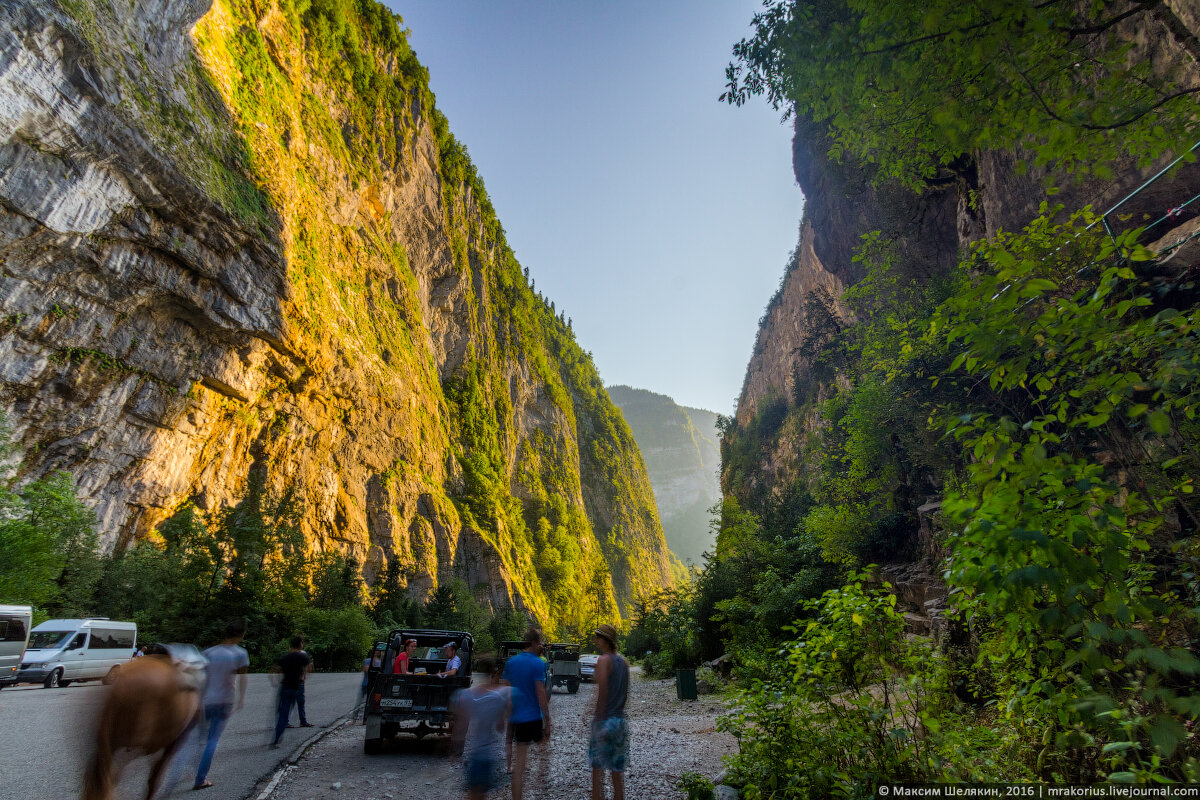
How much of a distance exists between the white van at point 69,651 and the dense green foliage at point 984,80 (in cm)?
1953

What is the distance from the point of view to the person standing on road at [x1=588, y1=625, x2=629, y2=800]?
15.9 feet

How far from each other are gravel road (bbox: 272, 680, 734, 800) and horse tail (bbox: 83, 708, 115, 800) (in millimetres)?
2452

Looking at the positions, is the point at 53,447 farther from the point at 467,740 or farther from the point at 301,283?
the point at 467,740

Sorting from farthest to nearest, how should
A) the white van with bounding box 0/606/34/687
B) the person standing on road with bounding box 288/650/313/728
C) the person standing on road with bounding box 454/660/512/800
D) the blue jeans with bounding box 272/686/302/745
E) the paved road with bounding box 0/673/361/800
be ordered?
the white van with bounding box 0/606/34/687 → the person standing on road with bounding box 288/650/313/728 → the blue jeans with bounding box 272/686/302/745 → the paved road with bounding box 0/673/361/800 → the person standing on road with bounding box 454/660/512/800

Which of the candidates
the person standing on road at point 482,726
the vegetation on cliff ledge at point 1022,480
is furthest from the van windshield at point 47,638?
the vegetation on cliff ledge at point 1022,480

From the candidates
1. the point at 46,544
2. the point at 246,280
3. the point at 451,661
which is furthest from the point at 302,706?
the point at 246,280

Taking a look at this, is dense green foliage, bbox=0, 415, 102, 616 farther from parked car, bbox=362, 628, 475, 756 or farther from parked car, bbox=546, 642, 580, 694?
parked car, bbox=546, 642, 580, 694

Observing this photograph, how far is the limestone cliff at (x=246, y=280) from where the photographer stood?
17.0 m

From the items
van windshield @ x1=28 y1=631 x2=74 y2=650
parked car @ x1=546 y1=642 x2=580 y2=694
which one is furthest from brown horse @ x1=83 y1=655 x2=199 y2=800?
parked car @ x1=546 y1=642 x2=580 y2=694

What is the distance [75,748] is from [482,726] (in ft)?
18.9

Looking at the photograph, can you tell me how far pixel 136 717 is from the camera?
3.49m

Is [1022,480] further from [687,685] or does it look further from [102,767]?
[687,685]

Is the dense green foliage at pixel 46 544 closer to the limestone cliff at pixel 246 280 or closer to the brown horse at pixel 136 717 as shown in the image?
the limestone cliff at pixel 246 280

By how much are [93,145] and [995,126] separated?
2417 cm
